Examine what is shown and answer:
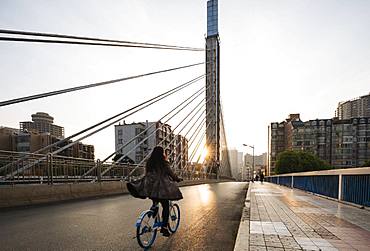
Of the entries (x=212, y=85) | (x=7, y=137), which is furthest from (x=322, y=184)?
(x=7, y=137)

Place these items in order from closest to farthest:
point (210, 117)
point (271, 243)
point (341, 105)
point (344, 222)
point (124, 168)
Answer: point (271, 243)
point (344, 222)
point (124, 168)
point (210, 117)
point (341, 105)

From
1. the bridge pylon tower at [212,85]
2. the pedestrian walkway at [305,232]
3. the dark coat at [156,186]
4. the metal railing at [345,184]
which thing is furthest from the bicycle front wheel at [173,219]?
the bridge pylon tower at [212,85]

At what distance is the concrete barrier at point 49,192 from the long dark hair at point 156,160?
607 cm

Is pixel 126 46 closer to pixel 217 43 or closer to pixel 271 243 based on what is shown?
pixel 271 243

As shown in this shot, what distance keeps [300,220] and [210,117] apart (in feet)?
87.0

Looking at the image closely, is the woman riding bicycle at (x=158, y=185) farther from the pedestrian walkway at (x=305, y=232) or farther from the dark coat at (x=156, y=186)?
the pedestrian walkway at (x=305, y=232)

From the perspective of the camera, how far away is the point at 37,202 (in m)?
8.86

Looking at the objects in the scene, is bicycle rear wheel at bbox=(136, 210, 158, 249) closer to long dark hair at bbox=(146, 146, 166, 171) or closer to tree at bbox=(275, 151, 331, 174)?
long dark hair at bbox=(146, 146, 166, 171)

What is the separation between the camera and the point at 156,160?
15.1 ft

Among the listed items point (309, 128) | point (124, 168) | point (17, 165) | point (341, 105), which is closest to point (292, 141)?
point (309, 128)

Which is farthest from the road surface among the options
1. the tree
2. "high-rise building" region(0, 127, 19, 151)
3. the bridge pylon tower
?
the tree

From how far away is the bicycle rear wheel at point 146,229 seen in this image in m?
3.97

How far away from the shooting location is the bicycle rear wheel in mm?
3975

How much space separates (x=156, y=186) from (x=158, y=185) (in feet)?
0.12
